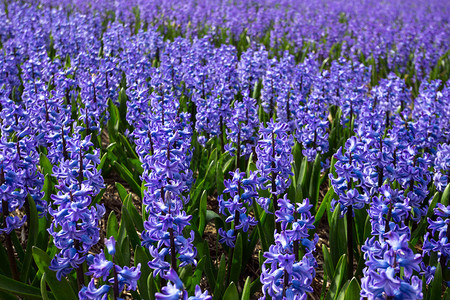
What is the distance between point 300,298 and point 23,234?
225cm

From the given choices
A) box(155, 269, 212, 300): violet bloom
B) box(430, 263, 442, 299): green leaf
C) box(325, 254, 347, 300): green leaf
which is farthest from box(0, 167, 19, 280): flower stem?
box(430, 263, 442, 299): green leaf

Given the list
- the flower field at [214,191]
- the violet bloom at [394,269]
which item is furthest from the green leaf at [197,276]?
the violet bloom at [394,269]

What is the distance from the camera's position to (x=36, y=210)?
8.13 feet

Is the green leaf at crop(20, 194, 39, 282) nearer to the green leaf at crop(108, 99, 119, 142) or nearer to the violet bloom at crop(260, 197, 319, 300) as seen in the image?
the violet bloom at crop(260, 197, 319, 300)

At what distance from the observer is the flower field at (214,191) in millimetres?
1870

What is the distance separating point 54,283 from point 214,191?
2.08 metres

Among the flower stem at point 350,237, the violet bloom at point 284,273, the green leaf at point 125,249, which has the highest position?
the violet bloom at point 284,273

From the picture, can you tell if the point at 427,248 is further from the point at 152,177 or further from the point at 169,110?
the point at 169,110

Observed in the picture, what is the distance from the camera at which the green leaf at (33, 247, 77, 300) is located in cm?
212

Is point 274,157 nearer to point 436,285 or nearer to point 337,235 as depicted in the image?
point 337,235

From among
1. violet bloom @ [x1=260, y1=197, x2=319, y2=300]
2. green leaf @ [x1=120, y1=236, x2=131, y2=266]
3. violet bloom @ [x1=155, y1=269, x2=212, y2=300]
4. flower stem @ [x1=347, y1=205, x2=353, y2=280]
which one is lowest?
flower stem @ [x1=347, y1=205, x2=353, y2=280]

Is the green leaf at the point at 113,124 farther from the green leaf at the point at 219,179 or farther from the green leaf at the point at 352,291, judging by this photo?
the green leaf at the point at 352,291

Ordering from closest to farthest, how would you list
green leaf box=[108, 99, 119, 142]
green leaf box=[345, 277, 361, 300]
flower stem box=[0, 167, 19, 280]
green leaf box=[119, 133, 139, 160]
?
green leaf box=[345, 277, 361, 300] → flower stem box=[0, 167, 19, 280] → green leaf box=[119, 133, 139, 160] → green leaf box=[108, 99, 119, 142]

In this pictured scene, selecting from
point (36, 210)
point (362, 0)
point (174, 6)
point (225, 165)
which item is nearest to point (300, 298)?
point (36, 210)
